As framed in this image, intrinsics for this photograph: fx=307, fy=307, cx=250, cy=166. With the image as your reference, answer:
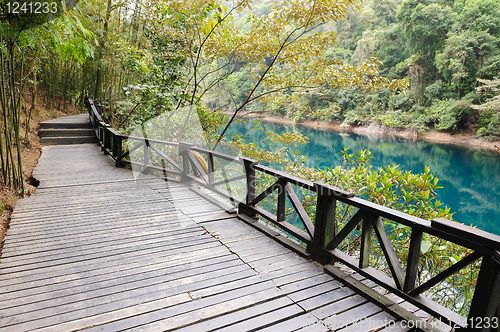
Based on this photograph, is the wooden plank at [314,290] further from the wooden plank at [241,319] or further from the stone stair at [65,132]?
the stone stair at [65,132]

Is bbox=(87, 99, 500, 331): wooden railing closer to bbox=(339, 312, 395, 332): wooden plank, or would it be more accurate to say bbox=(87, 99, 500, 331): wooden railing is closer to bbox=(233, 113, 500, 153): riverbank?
bbox=(339, 312, 395, 332): wooden plank

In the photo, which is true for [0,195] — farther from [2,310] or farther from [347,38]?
[347,38]

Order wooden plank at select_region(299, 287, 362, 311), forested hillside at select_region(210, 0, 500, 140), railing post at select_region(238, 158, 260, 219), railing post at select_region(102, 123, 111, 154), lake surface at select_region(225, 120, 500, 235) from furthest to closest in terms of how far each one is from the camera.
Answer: forested hillside at select_region(210, 0, 500, 140)
lake surface at select_region(225, 120, 500, 235)
railing post at select_region(102, 123, 111, 154)
railing post at select_region(238, 158, 260, 219)
wooden plank at select_region(299, 287, 362, 311)

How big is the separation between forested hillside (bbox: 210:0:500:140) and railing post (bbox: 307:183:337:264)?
1617 centimetres

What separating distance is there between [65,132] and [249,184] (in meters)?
8.96

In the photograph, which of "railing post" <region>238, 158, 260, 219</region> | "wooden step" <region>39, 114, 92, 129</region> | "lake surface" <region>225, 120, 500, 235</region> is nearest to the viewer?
"railing post" <region>238, 158, 260, 219</region>

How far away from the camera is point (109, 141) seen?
8.37m

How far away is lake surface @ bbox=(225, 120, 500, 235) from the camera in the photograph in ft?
40.8

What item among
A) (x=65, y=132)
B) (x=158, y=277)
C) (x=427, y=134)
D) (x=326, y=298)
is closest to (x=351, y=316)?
(x=326, y=298)

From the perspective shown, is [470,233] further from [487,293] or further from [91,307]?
[91,307]

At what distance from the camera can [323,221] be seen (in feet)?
9.48

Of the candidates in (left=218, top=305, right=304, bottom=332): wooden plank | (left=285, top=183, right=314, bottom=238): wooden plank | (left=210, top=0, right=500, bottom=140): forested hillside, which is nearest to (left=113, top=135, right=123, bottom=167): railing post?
(left=285, top=183, right=314, bottom=238): wooden plank

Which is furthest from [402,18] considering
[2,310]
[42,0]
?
[2,310]

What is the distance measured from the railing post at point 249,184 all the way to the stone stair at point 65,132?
8184 mm
